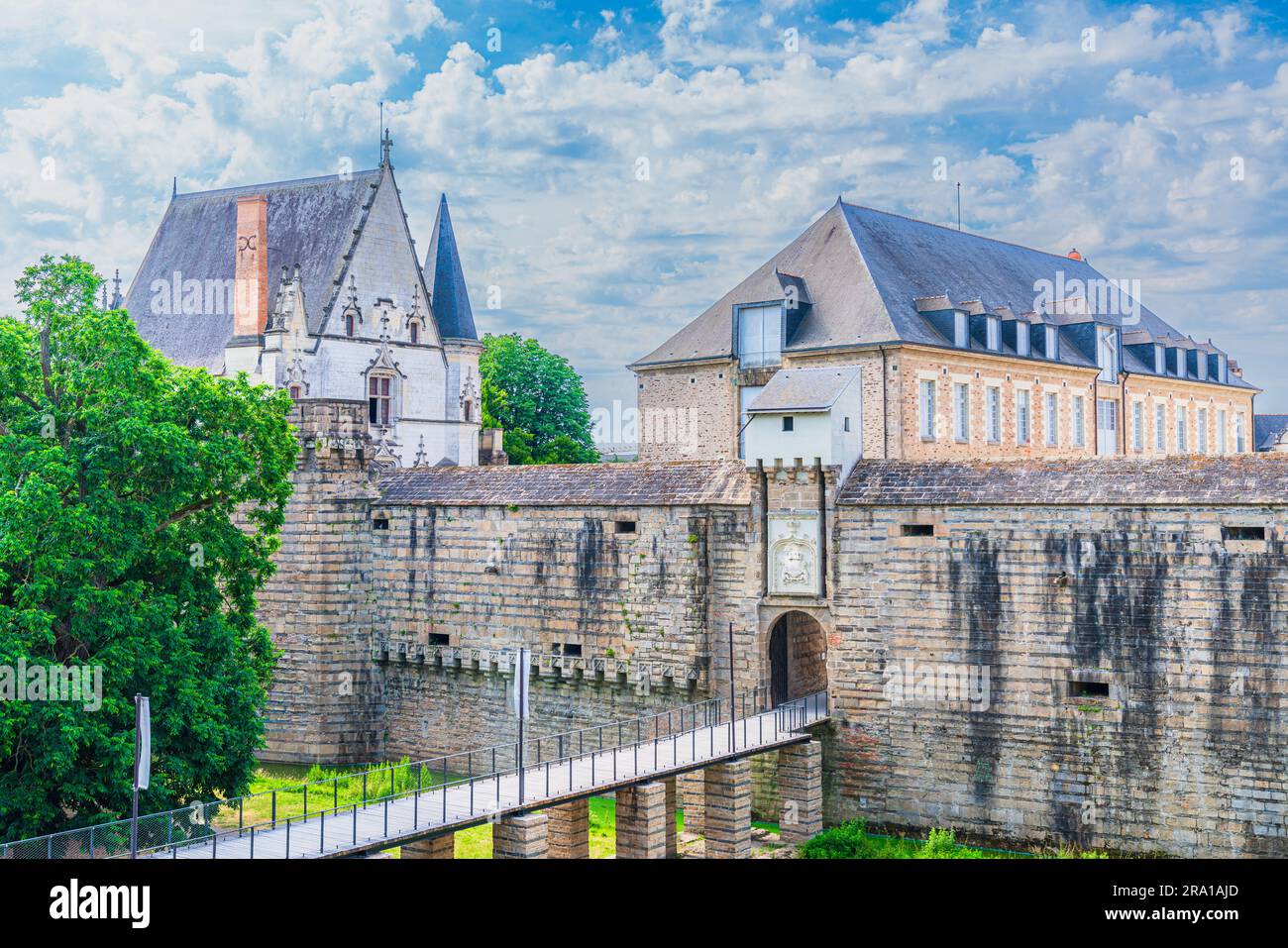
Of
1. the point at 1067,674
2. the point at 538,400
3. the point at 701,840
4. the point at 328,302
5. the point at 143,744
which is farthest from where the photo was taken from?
the point at 538,400

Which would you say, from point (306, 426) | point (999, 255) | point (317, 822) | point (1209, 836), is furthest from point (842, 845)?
point (999, 255)

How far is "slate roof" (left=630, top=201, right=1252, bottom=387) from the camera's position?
36188mm

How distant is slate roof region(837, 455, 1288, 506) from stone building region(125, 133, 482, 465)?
2567 cm

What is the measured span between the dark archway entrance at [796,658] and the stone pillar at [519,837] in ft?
27.1

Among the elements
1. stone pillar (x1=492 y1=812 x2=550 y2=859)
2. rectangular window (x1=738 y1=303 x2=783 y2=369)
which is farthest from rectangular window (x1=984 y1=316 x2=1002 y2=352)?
stone pillar (x1=492 y1=812 x2=550 y2=859)

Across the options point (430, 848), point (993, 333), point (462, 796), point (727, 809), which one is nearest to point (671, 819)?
point (727, 809)

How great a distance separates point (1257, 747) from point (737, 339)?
19.4 meters

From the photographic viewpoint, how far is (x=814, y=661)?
30.2 metres

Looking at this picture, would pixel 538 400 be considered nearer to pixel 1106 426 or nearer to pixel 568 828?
pixel 1106 426

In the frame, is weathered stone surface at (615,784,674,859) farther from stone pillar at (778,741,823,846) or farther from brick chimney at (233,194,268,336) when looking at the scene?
brick chimney at (233,194,268,336)

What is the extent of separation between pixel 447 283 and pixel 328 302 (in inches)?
305

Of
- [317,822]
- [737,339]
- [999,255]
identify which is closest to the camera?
[317,822]

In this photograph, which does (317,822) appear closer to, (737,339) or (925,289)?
(737,339)

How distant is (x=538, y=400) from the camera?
66.9 m
